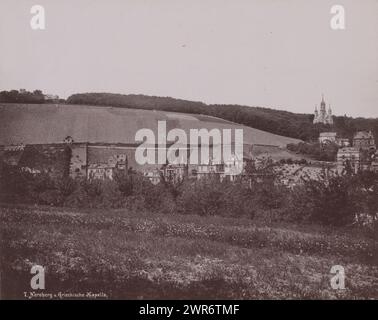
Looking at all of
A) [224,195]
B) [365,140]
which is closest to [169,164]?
[224,195]

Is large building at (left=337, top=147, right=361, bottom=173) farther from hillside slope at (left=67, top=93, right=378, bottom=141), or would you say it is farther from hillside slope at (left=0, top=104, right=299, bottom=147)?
hillside slope at (left=0, top=104, right=299, bottom=147)

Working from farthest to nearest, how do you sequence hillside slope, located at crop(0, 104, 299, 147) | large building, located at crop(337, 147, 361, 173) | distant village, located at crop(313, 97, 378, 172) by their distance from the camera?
hillside slope, located at crop(0, 104, 299, 147) < large building, located at crop(337, 147, 361, 173) < distant village, located at crop(313, 97, 378, 172)

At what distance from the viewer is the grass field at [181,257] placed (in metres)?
7.77

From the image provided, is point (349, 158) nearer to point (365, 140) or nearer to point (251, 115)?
point (365, 140)

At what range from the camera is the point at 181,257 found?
812 centimetres

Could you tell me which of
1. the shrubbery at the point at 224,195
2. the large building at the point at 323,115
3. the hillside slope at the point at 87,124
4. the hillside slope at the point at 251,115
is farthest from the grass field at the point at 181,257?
the large building at the point at 323,115

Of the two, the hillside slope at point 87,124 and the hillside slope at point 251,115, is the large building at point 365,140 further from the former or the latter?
the hillside slope at point 87,124

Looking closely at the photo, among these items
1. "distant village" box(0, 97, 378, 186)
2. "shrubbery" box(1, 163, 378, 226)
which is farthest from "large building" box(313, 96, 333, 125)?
"shrubbery" box(1, 163, 378, 226)

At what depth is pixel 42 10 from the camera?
8273 millimetres

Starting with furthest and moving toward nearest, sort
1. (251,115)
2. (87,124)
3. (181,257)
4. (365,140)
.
Answer: 1. (87,124)
2. (251,115)
3. (365,140)
4. (181,257)

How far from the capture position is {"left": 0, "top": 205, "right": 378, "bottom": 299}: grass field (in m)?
7.77
